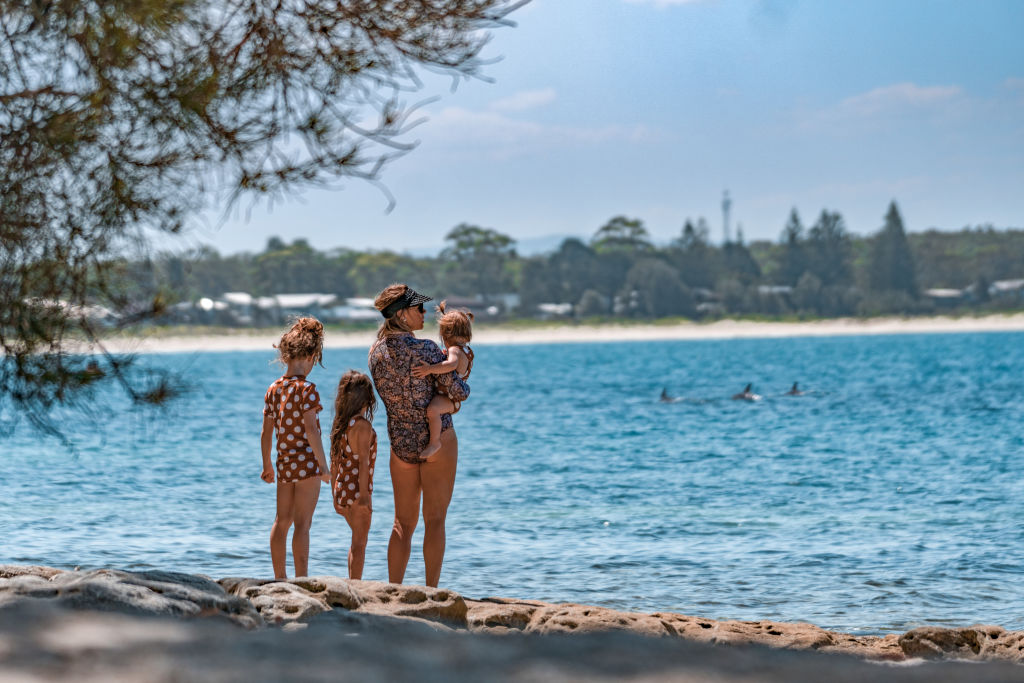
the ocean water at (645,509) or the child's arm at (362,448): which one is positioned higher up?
the child's arm at (362,448)

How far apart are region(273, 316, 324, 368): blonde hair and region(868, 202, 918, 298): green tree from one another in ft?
416

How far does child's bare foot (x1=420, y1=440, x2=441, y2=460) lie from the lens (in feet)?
17.9

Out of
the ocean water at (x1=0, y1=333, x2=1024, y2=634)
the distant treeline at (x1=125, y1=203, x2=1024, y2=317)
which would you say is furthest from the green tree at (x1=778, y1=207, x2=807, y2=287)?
the ocean water at (x1=0, y1=333, x2=1024, y2=634)

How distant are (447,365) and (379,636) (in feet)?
4.87

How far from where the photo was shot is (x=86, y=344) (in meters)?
5.76

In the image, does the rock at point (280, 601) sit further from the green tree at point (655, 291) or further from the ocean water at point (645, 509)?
the green tree at point (655, 291)

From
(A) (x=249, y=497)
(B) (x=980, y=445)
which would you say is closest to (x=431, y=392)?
(A) (x=249, y=497)

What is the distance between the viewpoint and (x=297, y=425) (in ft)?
18.4

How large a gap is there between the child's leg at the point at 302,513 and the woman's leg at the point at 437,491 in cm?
56

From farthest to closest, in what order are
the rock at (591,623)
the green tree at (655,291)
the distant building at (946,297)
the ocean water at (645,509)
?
1. the distant building at (946,297)
2. the green tree at (655,291)
3. the ocean water at (645,509)
4. the rock at (591,623)

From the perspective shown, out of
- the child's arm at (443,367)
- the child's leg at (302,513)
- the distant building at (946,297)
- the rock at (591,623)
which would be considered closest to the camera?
the rock at (591,623)

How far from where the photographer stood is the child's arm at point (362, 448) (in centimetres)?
584

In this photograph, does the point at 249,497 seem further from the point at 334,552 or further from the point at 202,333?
the point at 202,333

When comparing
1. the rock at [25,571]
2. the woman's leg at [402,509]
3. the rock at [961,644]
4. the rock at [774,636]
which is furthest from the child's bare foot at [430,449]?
the rock at [961,644]
